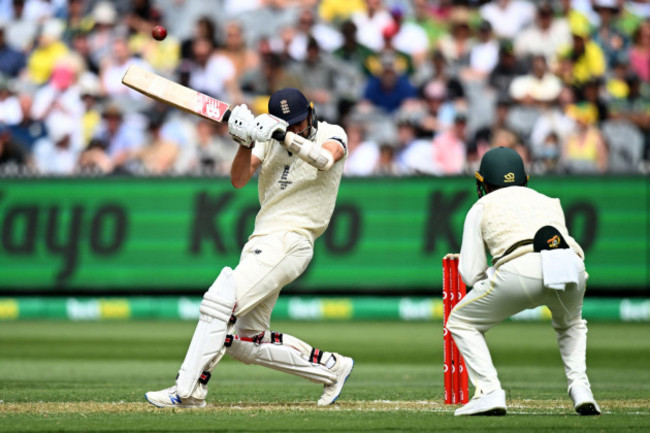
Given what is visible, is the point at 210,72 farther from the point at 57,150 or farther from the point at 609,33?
the point at 609,33

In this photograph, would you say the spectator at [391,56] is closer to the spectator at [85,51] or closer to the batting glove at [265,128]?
the spectator at [85,51]

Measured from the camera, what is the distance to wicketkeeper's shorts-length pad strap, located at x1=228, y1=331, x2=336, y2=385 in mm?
6777

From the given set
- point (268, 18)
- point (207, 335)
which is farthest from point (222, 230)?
point (207, 335)

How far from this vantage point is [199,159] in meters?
16.1

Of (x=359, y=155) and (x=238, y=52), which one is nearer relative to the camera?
(x=359, y=155)

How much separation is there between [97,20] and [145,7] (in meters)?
0.82

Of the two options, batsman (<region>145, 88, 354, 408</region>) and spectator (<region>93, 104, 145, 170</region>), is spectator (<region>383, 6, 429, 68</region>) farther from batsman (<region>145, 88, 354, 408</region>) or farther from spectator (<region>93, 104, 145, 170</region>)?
batsman (<region>145, 88, 354, 408</region>)

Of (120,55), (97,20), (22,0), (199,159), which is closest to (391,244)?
(199,159)

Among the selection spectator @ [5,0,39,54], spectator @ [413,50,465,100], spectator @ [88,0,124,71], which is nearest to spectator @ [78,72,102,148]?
spectator @ [88,0,124,71]

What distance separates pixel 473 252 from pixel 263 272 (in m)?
1.31

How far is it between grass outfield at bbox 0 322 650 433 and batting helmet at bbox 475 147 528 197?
131 centimetres

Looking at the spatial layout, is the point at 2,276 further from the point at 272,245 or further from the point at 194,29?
the point at 272,245

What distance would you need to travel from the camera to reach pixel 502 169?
6156 millimetres

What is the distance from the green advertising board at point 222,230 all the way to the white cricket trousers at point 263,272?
825cm
